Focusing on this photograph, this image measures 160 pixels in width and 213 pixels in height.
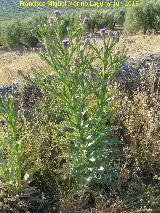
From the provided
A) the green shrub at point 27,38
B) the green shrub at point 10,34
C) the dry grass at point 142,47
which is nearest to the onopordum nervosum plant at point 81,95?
the dry grass at point 142,47

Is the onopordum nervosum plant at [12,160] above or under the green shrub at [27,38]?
above

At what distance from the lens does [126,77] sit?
499cm

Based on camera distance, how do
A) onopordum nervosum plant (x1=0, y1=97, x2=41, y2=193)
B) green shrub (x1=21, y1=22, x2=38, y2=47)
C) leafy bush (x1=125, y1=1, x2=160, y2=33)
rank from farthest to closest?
green shrub (x1=21, y1=22, x2=38, y2=47) → leafy bush (x1=125, y1=1, x2=160, y2=33) → onopordum nervosum plant (x1=0, y1=97, x2=41, y2=193)

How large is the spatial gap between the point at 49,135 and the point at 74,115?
0.78 meters

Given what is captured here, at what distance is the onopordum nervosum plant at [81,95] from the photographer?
9.58 feet

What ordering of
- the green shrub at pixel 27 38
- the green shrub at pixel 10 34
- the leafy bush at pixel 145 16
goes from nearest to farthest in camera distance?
the leafy bush at pixel 145 16 < the green shrub at pixel 27 38 < the green shrub at pixel 10 34

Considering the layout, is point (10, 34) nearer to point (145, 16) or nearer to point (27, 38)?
point (27, 38)

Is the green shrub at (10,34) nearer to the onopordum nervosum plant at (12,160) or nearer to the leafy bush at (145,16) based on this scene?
the leafy bush at (145,16)

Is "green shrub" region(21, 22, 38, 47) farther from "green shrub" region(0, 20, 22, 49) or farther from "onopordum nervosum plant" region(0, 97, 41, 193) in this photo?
"onopordum nervosum plant" region(0, 97, 41, 193)

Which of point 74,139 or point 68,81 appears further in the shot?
point 74,139

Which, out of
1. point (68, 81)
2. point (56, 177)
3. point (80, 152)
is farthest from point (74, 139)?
point (68, 81)

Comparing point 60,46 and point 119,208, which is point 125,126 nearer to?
point 119,208

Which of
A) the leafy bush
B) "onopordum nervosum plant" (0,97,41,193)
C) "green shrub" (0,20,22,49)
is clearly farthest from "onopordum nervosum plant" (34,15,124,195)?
"green shrub" (0,20,22,49)

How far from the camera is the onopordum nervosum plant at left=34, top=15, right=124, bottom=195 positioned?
9.58ft
